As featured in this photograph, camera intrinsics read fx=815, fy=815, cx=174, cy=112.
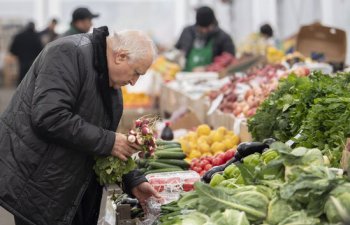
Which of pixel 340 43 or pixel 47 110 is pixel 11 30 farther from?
pixel 47 110

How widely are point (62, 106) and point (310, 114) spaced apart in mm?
1554

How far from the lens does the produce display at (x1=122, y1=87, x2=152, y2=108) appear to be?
44.2 feet

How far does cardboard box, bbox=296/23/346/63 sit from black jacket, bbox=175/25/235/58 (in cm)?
146

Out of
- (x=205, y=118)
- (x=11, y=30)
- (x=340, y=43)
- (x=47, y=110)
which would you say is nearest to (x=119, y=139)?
Answer: (x=47, y=110)

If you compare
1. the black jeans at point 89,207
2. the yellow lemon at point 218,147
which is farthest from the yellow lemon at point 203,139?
the black jeans at point 89,207

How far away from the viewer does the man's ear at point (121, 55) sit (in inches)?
171

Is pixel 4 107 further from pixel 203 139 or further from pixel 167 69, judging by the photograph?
pixel 203 139

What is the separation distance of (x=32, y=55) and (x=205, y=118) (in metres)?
9.84

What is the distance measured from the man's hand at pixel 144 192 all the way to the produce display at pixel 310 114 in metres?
0.91

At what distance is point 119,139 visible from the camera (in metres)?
4.46

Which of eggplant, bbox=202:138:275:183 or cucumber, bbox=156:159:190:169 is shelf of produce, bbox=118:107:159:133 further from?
eggplant, bbox=202:138:275:183

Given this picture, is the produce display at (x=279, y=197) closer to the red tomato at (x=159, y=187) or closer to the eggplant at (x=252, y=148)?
the eggplant at (x=252, y=148)

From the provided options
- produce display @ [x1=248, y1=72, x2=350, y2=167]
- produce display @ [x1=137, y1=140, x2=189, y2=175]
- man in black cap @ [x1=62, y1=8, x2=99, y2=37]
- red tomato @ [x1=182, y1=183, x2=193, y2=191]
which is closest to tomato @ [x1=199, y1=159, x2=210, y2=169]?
produce display @ [x1=137, y1=140, x2=189, y2=175]

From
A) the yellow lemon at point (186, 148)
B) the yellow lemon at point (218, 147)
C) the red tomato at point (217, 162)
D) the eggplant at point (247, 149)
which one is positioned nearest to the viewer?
the eggplant at point (247, 149)
